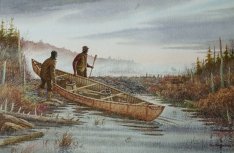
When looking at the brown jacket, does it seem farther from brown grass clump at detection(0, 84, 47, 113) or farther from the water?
the water

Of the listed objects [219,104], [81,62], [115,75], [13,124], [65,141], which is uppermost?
[81,62]

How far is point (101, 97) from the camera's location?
6.49 meters

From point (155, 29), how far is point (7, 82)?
1637 millimetres

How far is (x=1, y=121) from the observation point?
20.9ft

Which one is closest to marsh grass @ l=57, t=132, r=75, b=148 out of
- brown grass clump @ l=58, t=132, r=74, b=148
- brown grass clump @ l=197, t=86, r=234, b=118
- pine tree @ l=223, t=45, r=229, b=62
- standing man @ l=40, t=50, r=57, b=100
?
brown grass clump @ l=58, t=132, r=74, b=148

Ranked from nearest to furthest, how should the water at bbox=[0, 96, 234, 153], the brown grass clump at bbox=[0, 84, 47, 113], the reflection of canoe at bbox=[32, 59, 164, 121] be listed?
1. the water at bbox=[0, 96, 234, 153]
2. the reflection of canoe at bbox=[32, 59, 164, 121]
3. the brown grass clump at bbox=[0, 84, 47, 113]

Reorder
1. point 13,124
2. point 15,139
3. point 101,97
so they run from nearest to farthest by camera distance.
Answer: point 15,139
point 13,124
point 101,97

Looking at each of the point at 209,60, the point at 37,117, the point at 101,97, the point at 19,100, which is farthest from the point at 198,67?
the point at 19,100

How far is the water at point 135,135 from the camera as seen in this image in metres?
6.19

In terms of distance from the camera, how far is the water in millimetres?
6191

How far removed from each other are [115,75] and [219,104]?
1.11 metres

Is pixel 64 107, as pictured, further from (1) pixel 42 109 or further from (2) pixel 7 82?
(2) pixel 7 82

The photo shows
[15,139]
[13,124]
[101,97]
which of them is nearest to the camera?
[15,139]

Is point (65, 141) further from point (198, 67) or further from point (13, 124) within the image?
point (198, 67)
